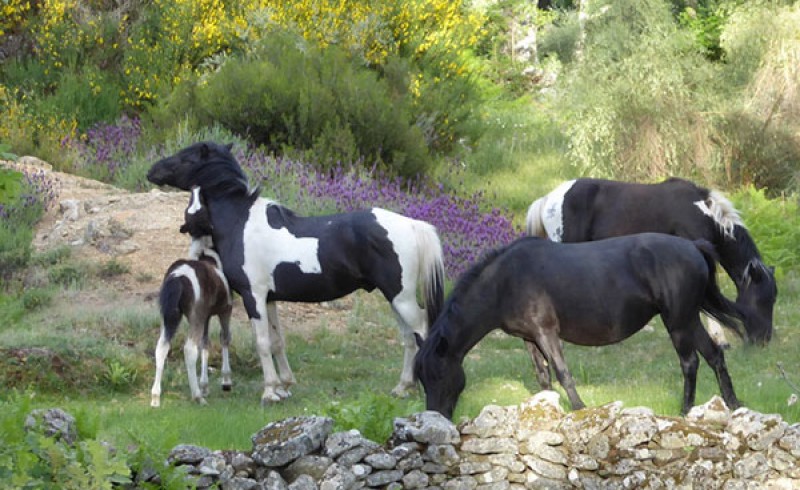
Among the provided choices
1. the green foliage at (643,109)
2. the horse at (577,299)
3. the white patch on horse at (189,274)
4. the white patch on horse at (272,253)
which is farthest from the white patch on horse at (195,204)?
the green foliage at (643,109)

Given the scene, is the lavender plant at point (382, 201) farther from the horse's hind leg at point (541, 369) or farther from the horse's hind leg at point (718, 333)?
the horse's hind leg at point (541, 369)

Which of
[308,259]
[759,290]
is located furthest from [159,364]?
[759,290]

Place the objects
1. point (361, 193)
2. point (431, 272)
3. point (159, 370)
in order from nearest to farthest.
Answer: point (159, 370) < point (431, 272) < point (361, 193)

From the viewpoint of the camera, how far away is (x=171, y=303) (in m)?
11.9

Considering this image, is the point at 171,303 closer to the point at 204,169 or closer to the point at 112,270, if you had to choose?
the point at 204,169

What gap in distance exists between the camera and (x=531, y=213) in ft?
49.6

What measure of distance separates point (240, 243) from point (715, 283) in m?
4.45

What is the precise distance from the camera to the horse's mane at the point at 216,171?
42.4ft

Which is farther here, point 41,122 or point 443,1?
point 443,1

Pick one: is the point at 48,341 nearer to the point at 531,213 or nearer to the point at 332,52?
the point at 531,213

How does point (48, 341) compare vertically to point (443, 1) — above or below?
below

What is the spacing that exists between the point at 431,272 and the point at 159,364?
8.58ft

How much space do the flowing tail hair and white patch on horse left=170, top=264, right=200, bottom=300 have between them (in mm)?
73

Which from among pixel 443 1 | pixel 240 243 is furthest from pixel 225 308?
pixel 443 1
